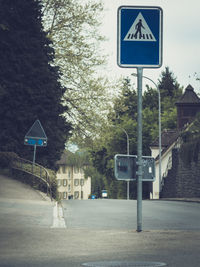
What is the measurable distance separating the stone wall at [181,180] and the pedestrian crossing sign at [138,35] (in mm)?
31026

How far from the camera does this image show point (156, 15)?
9438 millimetres

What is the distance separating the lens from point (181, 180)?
47188mm

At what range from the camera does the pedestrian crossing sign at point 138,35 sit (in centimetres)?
938

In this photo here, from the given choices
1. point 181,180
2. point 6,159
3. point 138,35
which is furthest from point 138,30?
point 181,180

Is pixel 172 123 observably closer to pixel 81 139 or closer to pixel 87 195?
pixel 81 139

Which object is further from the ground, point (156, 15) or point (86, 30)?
point (86, 30)

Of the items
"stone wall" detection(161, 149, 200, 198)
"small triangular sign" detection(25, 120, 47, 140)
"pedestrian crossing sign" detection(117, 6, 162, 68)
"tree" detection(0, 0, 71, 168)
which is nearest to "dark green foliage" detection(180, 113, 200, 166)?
"stone wall" detection(161, 149, 200, 198)

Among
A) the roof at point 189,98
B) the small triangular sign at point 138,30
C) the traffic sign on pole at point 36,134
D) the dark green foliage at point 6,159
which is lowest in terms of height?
the dark green foliage at point 6,159

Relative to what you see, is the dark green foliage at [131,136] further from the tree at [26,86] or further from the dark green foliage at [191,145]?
the tree at [26,86]

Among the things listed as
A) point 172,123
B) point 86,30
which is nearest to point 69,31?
point 86,30

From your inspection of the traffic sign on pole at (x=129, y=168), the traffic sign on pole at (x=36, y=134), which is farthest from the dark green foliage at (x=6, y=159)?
the traffic sign on pole at (x=129, y=168)

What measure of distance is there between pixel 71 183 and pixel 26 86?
11223 cm

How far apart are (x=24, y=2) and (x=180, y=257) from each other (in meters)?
27.2

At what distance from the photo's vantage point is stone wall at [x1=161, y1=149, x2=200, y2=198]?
141ft
